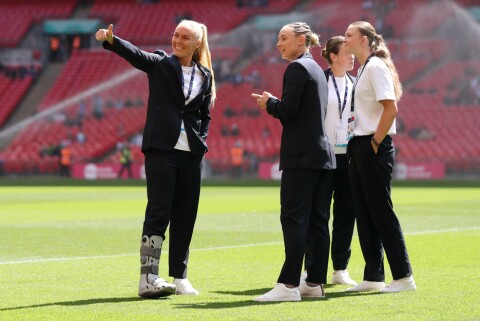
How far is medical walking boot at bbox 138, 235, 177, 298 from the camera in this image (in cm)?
892

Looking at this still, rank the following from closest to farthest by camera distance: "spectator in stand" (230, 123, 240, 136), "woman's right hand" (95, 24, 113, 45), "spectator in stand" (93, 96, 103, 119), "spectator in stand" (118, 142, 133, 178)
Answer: "woman's right hand" (95, 24, 113, 45)
"spectator in stand" (118, 142, 133, 178)
"spectator in stand" (230, 123, 240, 136)
"spectator in stand" (93, 96, 103, 119)

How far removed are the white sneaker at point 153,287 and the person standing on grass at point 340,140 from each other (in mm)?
1991

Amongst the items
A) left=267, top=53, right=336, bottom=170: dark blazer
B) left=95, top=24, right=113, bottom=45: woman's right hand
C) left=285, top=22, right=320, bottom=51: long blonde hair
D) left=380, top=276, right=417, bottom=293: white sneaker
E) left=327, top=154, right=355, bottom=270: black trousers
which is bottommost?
left=380, top=276, right=417, bottom=293: white sneaker

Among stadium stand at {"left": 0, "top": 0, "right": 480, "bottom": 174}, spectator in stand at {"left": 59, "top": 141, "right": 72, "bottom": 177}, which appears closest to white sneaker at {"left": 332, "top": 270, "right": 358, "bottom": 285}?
stadium stand at {"left": 0, "top": 0, "right": 480, "bottom": 174}

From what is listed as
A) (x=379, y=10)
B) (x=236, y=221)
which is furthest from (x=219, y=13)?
(x=236, y=221)

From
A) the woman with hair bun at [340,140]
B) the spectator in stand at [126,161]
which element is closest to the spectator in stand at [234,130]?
the spectator in stand at [126,161]

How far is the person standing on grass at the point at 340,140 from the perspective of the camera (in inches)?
404

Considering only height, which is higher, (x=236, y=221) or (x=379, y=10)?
(x=379, y=10)

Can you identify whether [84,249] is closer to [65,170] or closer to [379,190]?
[379,190]

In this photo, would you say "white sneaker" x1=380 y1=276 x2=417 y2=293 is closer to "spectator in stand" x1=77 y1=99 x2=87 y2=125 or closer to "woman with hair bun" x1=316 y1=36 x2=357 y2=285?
"woman with hair bun" x1=316 y1=36 x2=357 y2=285

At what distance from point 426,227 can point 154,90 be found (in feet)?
29.6

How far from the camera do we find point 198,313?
809cm

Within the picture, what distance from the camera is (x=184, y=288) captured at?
9.36 m

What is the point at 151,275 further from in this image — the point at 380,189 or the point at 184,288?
the point at 380,189
